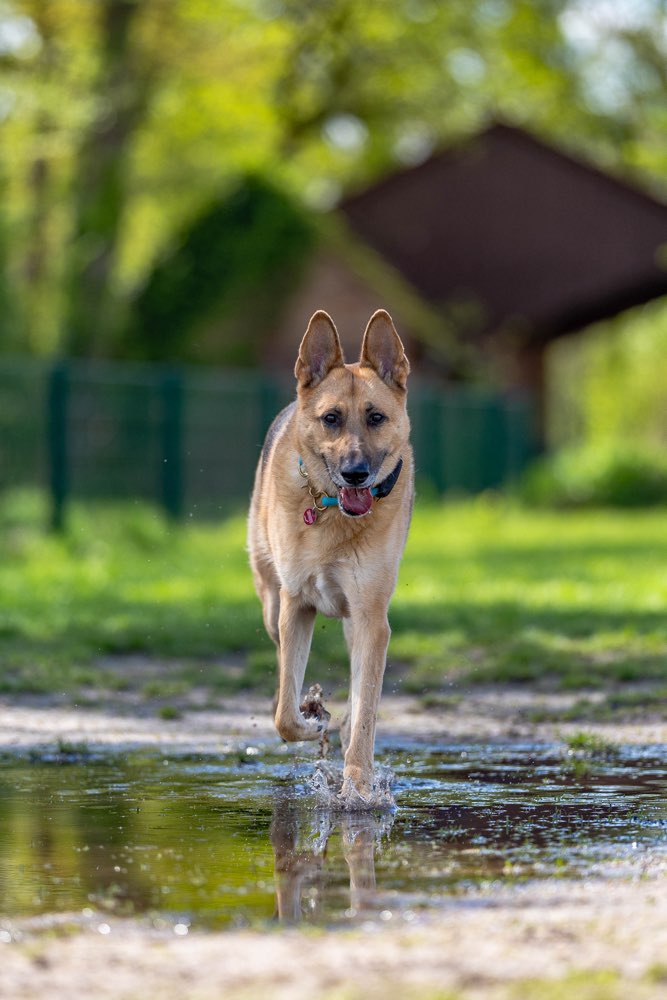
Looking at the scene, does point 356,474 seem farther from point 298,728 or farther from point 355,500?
point 298,728

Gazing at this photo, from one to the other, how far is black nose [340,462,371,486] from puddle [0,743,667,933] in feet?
3.68

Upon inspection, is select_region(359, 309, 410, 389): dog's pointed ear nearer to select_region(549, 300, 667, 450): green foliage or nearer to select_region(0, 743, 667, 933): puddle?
select_region(0, 743, 667, 933): puddle

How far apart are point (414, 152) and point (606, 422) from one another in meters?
14.4

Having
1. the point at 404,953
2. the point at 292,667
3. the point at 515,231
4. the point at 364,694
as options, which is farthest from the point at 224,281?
the point at 404,953

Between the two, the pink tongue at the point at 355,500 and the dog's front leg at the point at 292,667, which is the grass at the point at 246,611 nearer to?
the dog's front leg at the point at 292,667

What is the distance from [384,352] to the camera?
22.0 ft

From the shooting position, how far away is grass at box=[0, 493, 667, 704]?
945 cm

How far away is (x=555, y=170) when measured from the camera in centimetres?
3638

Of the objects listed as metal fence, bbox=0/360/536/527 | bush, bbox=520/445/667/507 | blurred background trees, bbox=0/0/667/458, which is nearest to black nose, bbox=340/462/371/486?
metal fence, bbox=0/360/536/527

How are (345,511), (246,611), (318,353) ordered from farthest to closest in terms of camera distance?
(246,611) < (318,353) < (345,511)

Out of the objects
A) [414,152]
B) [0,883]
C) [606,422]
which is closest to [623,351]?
[606,422]

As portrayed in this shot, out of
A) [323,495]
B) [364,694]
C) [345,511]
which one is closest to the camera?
[364,694]

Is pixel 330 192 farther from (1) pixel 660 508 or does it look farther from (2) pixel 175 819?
(2) pixel 175 819

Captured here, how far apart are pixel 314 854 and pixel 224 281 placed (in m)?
21.2
